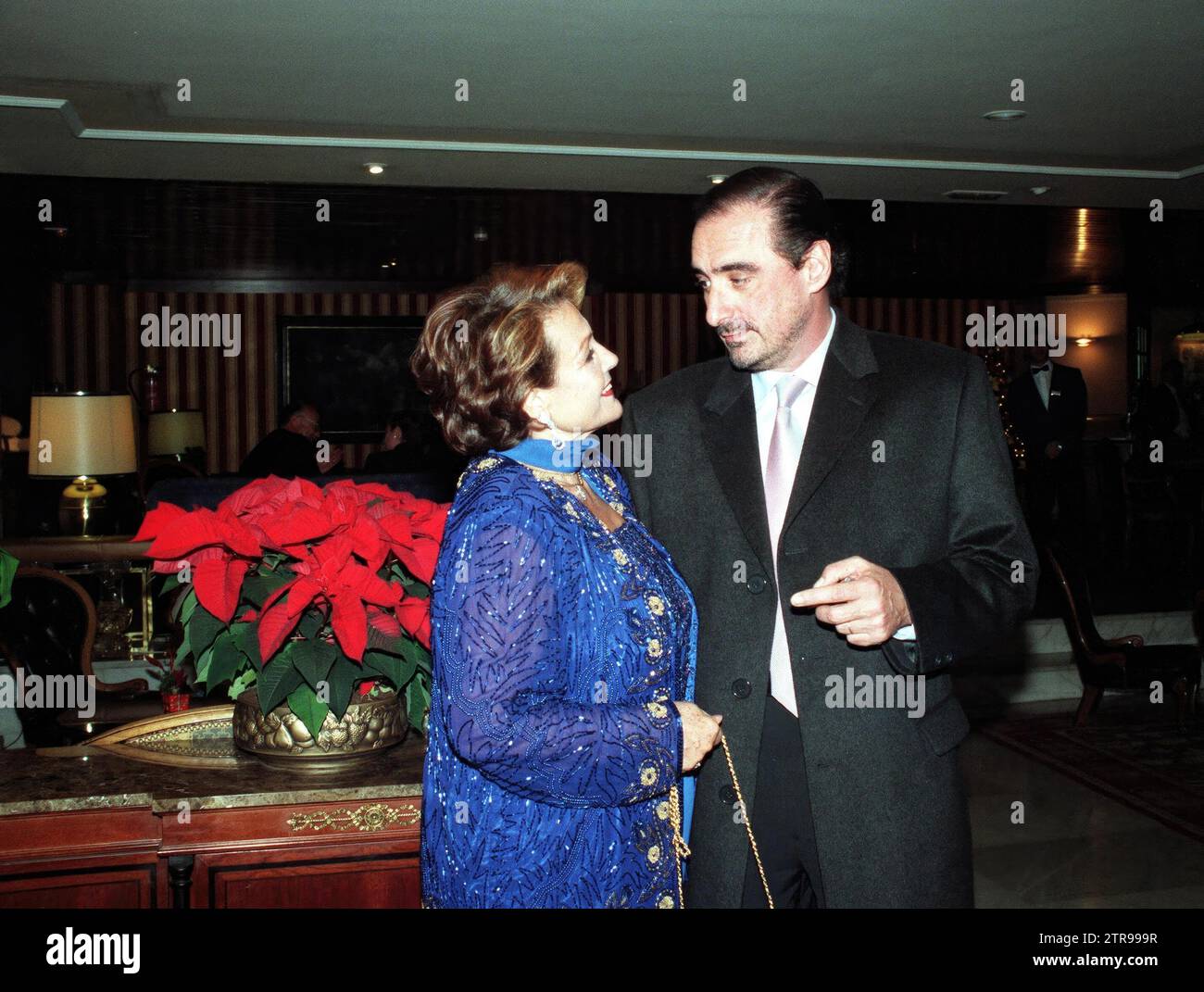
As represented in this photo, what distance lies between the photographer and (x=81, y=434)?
198 inches

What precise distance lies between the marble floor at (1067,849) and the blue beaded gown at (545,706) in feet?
9.36

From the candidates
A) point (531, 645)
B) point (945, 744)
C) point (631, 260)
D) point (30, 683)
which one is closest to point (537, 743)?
point (531, 645)

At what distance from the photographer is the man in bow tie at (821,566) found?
178 centimetres

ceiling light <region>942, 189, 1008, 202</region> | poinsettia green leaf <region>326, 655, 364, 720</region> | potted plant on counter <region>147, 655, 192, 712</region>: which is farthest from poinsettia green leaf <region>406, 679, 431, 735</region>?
ceiling light <region>942, 189, 1008, 202</region>

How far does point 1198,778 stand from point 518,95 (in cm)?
471

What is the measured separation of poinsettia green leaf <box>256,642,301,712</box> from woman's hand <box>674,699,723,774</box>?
2.09ft

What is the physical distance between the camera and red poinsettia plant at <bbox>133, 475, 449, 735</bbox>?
5.97 feet

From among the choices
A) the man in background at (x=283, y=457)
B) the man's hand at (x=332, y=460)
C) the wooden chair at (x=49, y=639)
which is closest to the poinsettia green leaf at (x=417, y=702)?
the wooden chair at (x=49, y=639)

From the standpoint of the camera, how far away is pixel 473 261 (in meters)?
11.0

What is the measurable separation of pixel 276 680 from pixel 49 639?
1.92m

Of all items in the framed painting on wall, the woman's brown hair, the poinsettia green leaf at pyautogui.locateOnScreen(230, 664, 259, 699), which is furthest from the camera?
the framed painting on wall

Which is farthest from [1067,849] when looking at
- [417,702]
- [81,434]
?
[81,434]

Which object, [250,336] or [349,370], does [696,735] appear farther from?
[250,336]

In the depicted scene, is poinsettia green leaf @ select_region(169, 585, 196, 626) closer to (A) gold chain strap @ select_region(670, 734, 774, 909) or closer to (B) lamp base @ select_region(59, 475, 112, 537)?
(A) gold chain strap @ select_region(670, 734, 774, 909)
